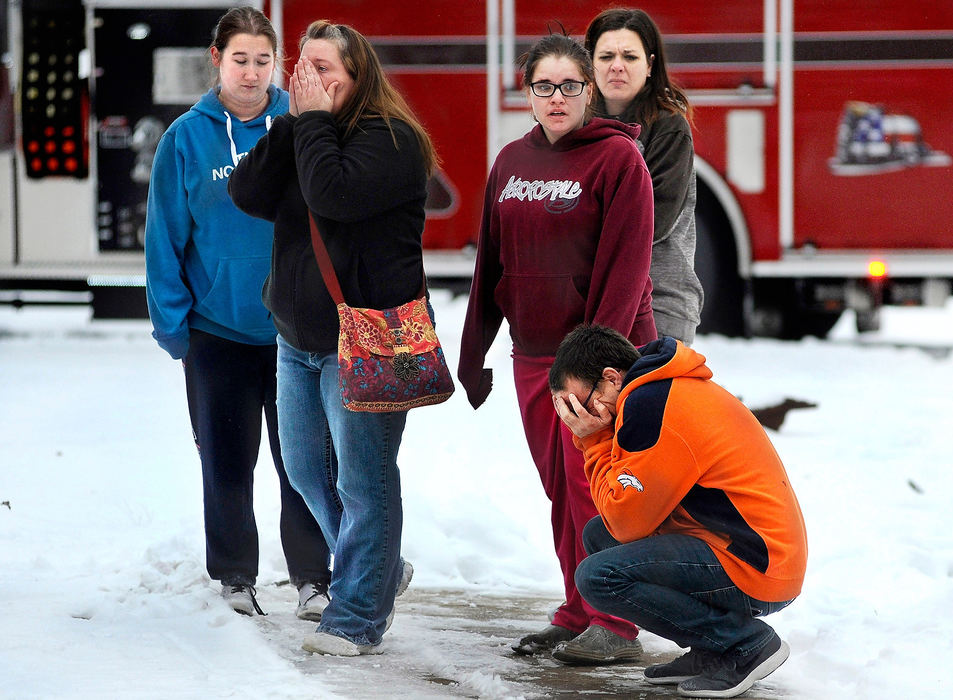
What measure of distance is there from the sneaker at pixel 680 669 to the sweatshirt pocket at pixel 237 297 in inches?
60.0

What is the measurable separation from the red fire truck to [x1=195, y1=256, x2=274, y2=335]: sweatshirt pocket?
5.07 meters

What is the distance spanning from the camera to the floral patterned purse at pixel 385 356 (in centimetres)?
337

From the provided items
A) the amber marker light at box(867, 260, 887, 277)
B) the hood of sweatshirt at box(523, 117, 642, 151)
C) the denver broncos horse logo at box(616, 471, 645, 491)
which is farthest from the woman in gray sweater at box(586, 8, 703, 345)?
the amber marker light at box(867, 260, 887, 277)

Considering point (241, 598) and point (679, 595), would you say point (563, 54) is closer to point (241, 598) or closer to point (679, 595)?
point (679, 595)

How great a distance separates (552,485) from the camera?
3.75m

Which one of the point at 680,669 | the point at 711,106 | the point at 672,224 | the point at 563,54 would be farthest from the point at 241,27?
the point at 711,106

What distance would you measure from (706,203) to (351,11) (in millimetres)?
2773

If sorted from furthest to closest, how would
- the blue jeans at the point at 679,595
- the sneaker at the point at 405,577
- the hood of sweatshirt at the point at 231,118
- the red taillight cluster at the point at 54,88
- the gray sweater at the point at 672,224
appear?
the red taillight cluster at the point at 54,88 < the sneaker at the point at 405,577 < the hood of sweatshirt at the point at 231,118 < the gray sweater at the point at 672,224 < the blue jeans at the point at 679,595

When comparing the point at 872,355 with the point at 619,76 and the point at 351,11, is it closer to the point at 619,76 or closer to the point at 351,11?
the point at 351,11

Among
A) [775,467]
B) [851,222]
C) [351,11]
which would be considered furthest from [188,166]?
[851,222]

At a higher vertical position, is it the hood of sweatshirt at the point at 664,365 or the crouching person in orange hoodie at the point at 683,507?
the hood of sweatshirt at the point at 664,365

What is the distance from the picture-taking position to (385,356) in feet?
11.1

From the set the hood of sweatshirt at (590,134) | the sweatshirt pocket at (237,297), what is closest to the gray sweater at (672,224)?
the hood of sweatshirt at (590,134)

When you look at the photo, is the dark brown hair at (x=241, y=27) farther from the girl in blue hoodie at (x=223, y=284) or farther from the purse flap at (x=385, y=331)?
the purse flap at (x=385, y=331)
